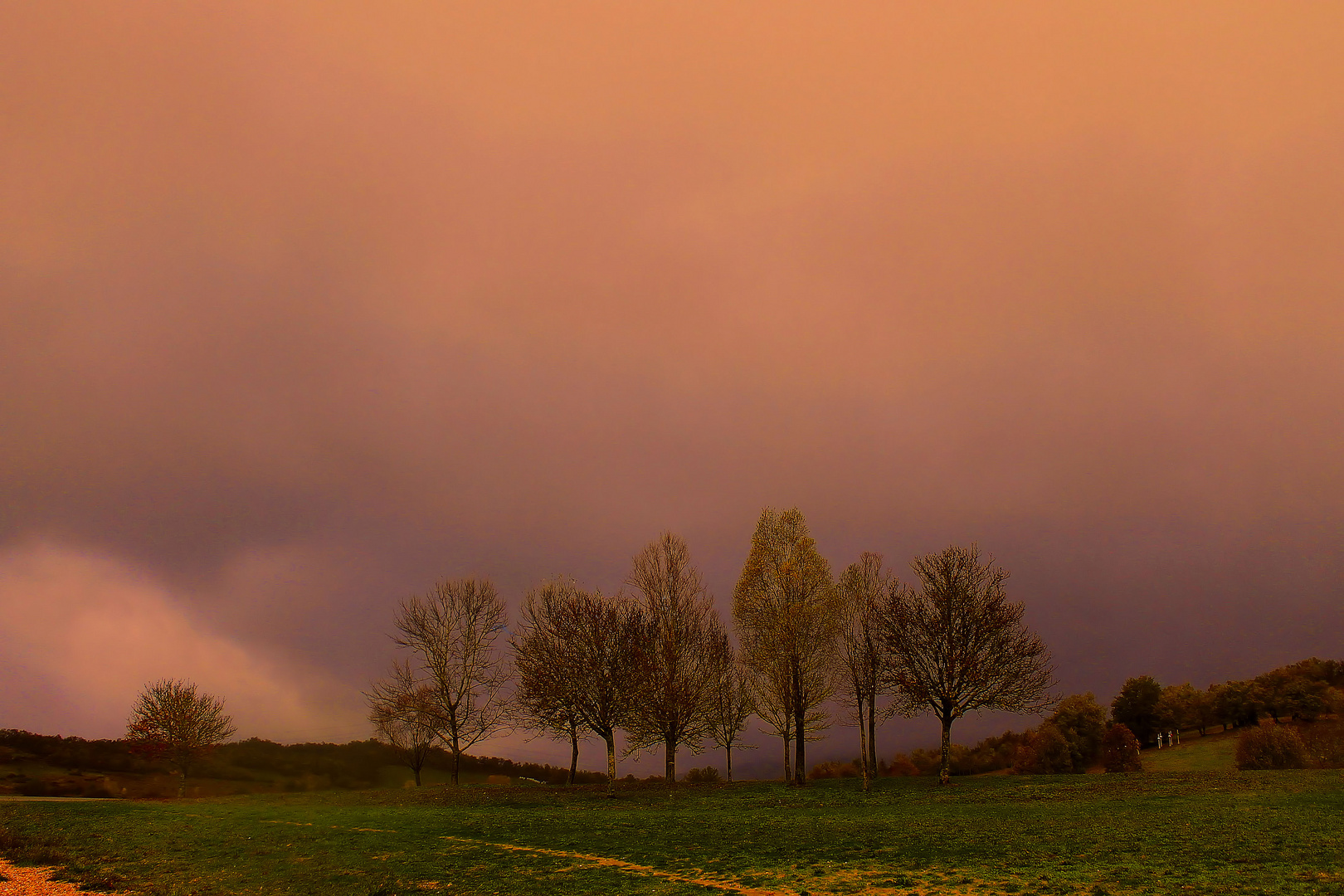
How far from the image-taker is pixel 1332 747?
5444 centimetres

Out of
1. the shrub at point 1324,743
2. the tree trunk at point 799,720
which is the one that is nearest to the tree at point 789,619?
the tree trunk at point 799,720

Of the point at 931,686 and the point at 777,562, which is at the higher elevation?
the point at 777,562

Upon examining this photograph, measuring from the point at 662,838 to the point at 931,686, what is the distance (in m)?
29.7

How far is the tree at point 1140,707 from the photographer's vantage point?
7906 centimetres

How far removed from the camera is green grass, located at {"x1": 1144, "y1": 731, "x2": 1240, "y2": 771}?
61.7 metres

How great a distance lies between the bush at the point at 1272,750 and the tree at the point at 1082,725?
17.9 meters

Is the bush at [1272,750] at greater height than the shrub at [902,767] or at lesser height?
greater

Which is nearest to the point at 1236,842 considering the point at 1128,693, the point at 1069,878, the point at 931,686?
the point at 1069,878

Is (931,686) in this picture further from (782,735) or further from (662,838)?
(662,838)

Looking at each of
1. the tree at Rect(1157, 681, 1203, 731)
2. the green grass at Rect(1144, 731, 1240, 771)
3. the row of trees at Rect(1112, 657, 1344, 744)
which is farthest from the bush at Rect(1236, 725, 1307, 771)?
the tree at Rect(1157, 681, 1203, 731)

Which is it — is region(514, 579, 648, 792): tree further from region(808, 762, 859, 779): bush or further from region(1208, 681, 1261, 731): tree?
region(1208, 681, 1261, 731): tree

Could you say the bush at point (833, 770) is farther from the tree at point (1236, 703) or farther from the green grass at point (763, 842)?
the tree at point (1236, 703)

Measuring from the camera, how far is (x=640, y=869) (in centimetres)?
2039

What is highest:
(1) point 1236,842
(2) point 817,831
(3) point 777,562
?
(3) point 777,562
